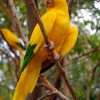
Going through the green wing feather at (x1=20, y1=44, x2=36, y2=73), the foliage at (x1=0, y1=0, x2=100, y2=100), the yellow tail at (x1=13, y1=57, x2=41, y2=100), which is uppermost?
the green wing feather at (x1=20, y1=44, x2=36, y2=73)

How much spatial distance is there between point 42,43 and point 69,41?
0.16 m

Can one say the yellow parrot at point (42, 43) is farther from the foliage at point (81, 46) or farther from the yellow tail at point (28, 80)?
the foliage at point (81, 46)

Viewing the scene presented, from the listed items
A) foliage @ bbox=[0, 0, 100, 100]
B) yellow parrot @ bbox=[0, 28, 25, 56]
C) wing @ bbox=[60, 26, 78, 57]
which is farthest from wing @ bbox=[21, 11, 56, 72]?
yellow parrot @ bbox=[0, 28, 25, 56]

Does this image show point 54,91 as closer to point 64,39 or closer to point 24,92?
point 24,92

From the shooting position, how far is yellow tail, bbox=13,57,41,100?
145 cm

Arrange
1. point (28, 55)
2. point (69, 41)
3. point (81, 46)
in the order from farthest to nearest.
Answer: point (81, 46) < point (69, 41) < point (28, 55)

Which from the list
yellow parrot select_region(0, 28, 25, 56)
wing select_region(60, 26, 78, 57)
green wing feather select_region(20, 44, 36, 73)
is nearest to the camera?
green wing feather select_region(20, 44, 36, 73)

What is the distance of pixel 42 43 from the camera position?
149 cm

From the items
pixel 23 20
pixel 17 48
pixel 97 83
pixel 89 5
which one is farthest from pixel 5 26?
pixel 97 83

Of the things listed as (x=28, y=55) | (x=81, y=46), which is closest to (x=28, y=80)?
(x=28, y=55)

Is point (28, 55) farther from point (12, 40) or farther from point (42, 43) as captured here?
point (12, 40)

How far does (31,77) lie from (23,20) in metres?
1.76

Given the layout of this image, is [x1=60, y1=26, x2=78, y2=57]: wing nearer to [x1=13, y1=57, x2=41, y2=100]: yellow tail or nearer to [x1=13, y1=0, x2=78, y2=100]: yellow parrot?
[x1=13, y1=0, x2=78, y2=100]: yellow parrot

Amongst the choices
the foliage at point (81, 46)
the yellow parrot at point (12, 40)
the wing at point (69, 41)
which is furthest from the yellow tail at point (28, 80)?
the yellow parrot at point (12, 40)
